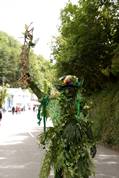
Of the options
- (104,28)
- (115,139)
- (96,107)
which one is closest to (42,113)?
(115,139)

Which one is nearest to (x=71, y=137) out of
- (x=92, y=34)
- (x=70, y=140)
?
(x=70, y=140)

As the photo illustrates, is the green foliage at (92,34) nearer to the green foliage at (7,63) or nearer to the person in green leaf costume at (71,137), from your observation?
the person in green leaf costume at (71,137)

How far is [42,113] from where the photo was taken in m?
8.30

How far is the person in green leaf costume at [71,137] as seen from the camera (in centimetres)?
781

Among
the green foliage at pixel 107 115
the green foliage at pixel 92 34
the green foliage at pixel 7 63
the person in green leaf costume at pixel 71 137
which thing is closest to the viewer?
the person in green leaf costume at pixel 71 137

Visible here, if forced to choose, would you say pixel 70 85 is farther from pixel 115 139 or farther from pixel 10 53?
pixel 10 53

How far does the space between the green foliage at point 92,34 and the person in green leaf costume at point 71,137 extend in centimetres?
2140

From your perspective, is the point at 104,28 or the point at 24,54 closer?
the point at 24,54

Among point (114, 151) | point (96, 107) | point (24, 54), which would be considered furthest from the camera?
point (96, 107)

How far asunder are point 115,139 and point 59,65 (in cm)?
1497

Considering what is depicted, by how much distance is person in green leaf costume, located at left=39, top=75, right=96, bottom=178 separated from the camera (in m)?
7.81

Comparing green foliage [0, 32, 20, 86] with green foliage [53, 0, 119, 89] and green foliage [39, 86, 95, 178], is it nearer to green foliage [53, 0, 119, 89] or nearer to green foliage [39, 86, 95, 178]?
green foliage [53, 0, 119, 89]

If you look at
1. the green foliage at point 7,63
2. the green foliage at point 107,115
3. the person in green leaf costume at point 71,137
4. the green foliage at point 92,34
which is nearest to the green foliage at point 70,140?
the person in green leaf costume at point 71,137

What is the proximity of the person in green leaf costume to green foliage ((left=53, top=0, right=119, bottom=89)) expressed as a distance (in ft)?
70.2
